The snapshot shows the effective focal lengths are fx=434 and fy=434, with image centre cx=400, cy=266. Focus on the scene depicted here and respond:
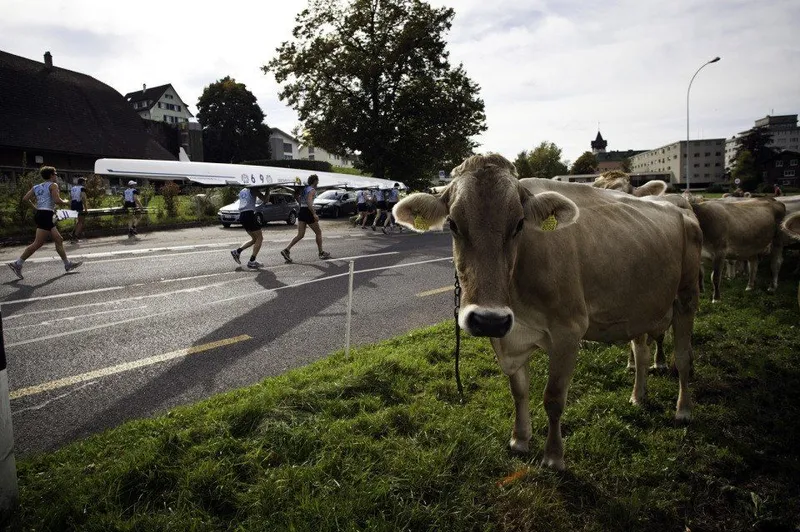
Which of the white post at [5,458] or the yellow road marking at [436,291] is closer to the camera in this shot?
the white post at [5,458]

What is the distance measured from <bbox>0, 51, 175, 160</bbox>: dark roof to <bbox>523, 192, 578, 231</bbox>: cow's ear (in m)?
37.9

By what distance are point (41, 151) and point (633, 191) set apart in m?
38.5

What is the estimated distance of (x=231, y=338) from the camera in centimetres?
583

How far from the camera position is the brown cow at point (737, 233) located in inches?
303

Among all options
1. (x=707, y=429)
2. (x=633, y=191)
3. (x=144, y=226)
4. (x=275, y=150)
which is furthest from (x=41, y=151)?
(x=275, y=150)

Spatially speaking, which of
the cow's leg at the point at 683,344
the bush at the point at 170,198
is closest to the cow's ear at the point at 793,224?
the cow's leg at the point at 683,344

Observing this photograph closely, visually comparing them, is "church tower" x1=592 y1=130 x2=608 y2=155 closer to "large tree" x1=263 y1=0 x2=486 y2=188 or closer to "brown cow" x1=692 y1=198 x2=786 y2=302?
"large tree" x1=263 y1=0 x2=486 y2=188

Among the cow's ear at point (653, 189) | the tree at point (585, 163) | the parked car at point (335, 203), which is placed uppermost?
the tree at point (585, 163)

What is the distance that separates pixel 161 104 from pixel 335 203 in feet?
182

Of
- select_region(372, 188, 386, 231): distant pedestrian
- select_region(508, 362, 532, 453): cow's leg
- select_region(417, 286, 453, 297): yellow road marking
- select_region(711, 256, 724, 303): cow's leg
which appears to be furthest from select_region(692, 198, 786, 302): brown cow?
select_region(372, 188, 386, 231): distant pedestrian

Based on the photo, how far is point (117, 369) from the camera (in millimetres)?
4828

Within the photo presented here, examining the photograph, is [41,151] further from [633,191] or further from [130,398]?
[633,191]

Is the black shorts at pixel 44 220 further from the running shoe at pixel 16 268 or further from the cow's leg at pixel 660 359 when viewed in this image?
the cow's leg at pixel 660 359

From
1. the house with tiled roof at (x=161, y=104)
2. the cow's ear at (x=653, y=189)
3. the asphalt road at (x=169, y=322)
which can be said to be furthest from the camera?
the house with tiled roof at (x=161, y=104)
